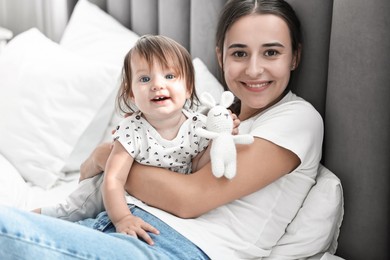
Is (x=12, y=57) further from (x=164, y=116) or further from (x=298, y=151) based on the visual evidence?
(x=298, y=151)

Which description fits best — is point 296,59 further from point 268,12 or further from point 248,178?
point 248,178

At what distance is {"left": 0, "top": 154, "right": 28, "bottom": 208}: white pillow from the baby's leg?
0.23 metres

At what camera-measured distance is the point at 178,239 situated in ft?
3.98

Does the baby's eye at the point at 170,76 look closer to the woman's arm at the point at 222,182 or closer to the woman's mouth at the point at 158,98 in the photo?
the woman's mouth at the point at 158,98

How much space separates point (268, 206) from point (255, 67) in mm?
315

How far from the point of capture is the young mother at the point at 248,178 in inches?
48.2

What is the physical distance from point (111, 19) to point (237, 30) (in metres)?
0.93

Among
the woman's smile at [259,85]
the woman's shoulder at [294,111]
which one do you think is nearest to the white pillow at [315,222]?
the woman's shoulder at [294,111]

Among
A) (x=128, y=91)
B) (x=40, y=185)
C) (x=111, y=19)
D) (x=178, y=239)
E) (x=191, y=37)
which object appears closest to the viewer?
(x=178, y=239)

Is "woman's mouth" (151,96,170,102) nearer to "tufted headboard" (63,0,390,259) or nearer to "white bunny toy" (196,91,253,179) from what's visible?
"white bunny toy" (196,91,253,179)

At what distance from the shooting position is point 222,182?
125 cm

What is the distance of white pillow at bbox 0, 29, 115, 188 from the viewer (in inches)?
71.0

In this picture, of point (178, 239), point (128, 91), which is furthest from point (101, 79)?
point (178, 239)

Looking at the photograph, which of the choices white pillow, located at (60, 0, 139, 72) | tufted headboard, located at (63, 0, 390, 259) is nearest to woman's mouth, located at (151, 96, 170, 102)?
tufted headboard, located at (63, 0, 390, 259)
